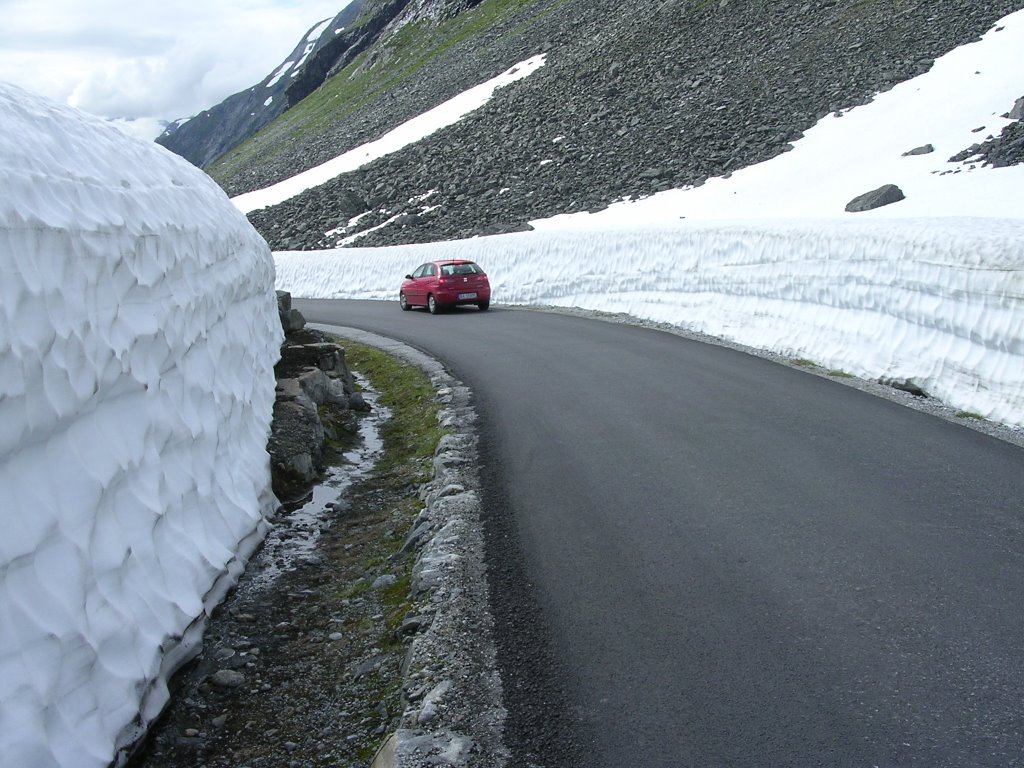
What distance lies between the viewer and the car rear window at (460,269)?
77.8 ft

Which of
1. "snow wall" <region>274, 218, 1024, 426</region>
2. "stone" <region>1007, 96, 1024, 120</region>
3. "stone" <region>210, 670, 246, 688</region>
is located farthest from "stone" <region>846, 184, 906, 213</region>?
"stone" <region>210, 670, 246, 688</region>

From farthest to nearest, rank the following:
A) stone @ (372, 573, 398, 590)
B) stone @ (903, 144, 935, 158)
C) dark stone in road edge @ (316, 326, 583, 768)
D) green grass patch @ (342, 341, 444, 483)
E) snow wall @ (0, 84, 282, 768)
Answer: stone @ (903, 144, 935, 158) < green grass patch @ (342, 341, 444, 483) < stone @ (372, 573, 398, 590) < dark stone in road edge @ (316, 326, 583, 768) < snow wall @ (0, 84, 282, 768)

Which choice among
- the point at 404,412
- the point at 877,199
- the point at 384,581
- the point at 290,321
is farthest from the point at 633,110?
the point at 384,581

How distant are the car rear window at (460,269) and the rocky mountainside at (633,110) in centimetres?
1209

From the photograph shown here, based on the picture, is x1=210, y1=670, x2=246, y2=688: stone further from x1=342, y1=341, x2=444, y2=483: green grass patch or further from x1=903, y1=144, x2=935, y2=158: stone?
x1=903, y1=144, x2=935, y2=158: stone

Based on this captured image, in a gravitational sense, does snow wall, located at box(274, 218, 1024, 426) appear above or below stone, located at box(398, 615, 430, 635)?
below

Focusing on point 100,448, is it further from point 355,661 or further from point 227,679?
point 355,661

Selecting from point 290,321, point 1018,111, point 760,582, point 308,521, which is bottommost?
point 1018,111

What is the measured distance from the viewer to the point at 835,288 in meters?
13.9

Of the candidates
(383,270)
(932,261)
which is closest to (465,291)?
(383,270)

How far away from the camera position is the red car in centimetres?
2341

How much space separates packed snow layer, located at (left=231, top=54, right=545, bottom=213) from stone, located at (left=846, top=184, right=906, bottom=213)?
3381 centimetres

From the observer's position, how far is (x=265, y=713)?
4.50 meters

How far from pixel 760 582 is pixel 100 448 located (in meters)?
3.82
